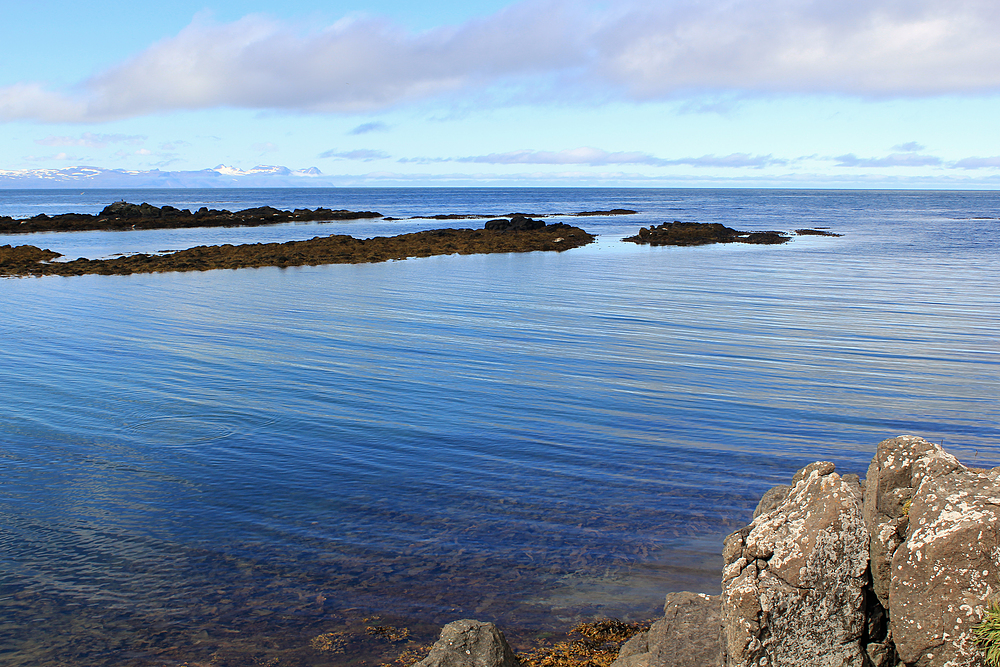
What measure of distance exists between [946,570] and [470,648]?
2976mm

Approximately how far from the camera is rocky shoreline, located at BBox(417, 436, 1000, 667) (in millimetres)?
4152

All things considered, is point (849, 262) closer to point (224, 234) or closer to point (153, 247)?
point (153, 247)

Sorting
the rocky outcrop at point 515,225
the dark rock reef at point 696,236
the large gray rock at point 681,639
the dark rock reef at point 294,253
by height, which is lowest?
the large gray rock at point 681,639

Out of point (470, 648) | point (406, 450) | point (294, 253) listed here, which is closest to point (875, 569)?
point (470, 648)

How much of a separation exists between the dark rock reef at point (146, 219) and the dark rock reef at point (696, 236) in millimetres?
43186

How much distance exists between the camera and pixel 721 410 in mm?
12109

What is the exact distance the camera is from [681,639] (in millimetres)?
5316

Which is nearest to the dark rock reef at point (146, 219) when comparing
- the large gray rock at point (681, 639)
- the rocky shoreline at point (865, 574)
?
the large gray rock at point (681, 639)

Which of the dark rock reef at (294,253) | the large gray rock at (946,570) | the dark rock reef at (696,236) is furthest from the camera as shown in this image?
the dark rock reef at (696,236)

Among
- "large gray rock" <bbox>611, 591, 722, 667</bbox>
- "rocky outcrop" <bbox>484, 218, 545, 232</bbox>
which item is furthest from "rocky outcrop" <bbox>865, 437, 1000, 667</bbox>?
"rocky outcrop" <bbox>484, 218, 545, 232</bbox>

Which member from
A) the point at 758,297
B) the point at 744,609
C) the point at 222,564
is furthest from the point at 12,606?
the point at 758,297

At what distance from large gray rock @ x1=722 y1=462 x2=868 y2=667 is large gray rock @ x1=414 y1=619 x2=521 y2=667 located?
4.93ft

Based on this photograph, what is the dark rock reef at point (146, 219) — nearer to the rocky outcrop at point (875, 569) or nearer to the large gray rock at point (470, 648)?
the large gray rock at point (470, 648)

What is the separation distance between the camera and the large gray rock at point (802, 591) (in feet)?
14.8
